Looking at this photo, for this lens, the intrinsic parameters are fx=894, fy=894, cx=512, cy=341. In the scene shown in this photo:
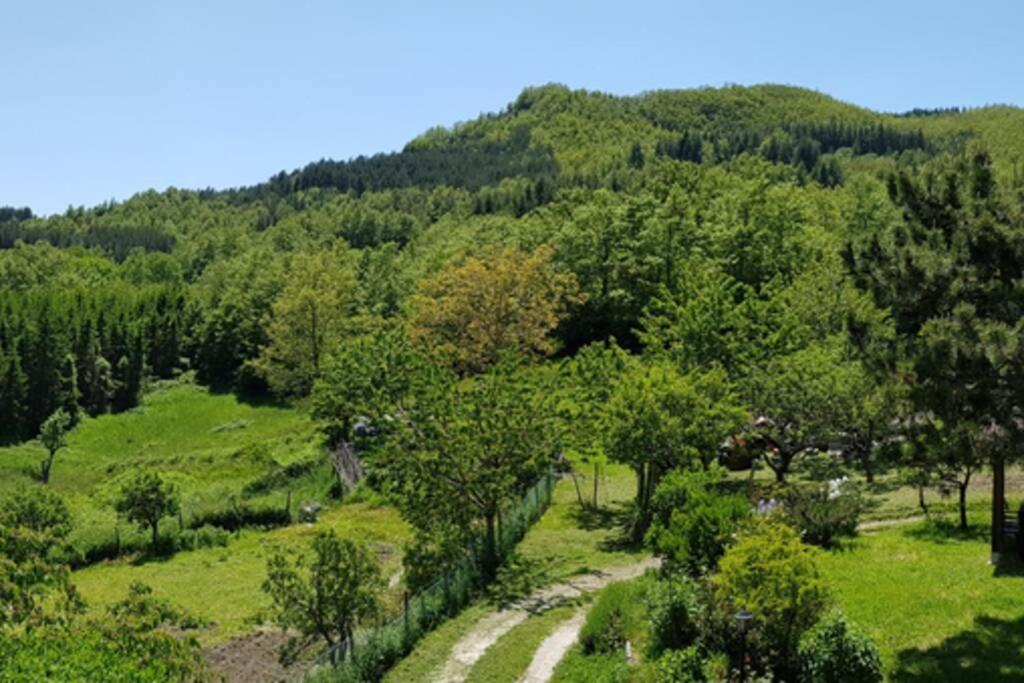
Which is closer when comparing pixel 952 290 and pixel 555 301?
pixel 952 290

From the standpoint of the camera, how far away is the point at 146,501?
39375 millimetres

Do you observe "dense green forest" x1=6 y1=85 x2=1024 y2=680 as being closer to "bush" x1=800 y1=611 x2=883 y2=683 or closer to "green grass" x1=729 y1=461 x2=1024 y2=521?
"green grass" x1=729 y1=461 x2=1024 y2=521

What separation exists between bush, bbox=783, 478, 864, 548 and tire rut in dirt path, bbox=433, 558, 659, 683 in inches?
174

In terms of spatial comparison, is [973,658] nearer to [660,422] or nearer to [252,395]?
[660,422]

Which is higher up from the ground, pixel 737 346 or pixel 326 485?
pixel 737 346

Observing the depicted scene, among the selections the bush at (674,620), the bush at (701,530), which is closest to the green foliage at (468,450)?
the bush at (701,530)

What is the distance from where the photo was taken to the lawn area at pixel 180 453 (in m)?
48.0

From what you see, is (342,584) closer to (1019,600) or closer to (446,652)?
(446,652)

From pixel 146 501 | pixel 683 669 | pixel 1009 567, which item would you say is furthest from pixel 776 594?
pixel 146 501

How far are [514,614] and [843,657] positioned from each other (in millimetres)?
10653

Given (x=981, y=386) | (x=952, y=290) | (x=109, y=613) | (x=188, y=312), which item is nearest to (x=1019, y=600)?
(x=981, y=386)

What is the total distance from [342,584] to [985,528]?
57.4 feet

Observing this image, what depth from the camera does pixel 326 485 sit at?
47625 millimetres

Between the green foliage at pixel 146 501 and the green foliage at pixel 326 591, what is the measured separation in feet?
67.1
